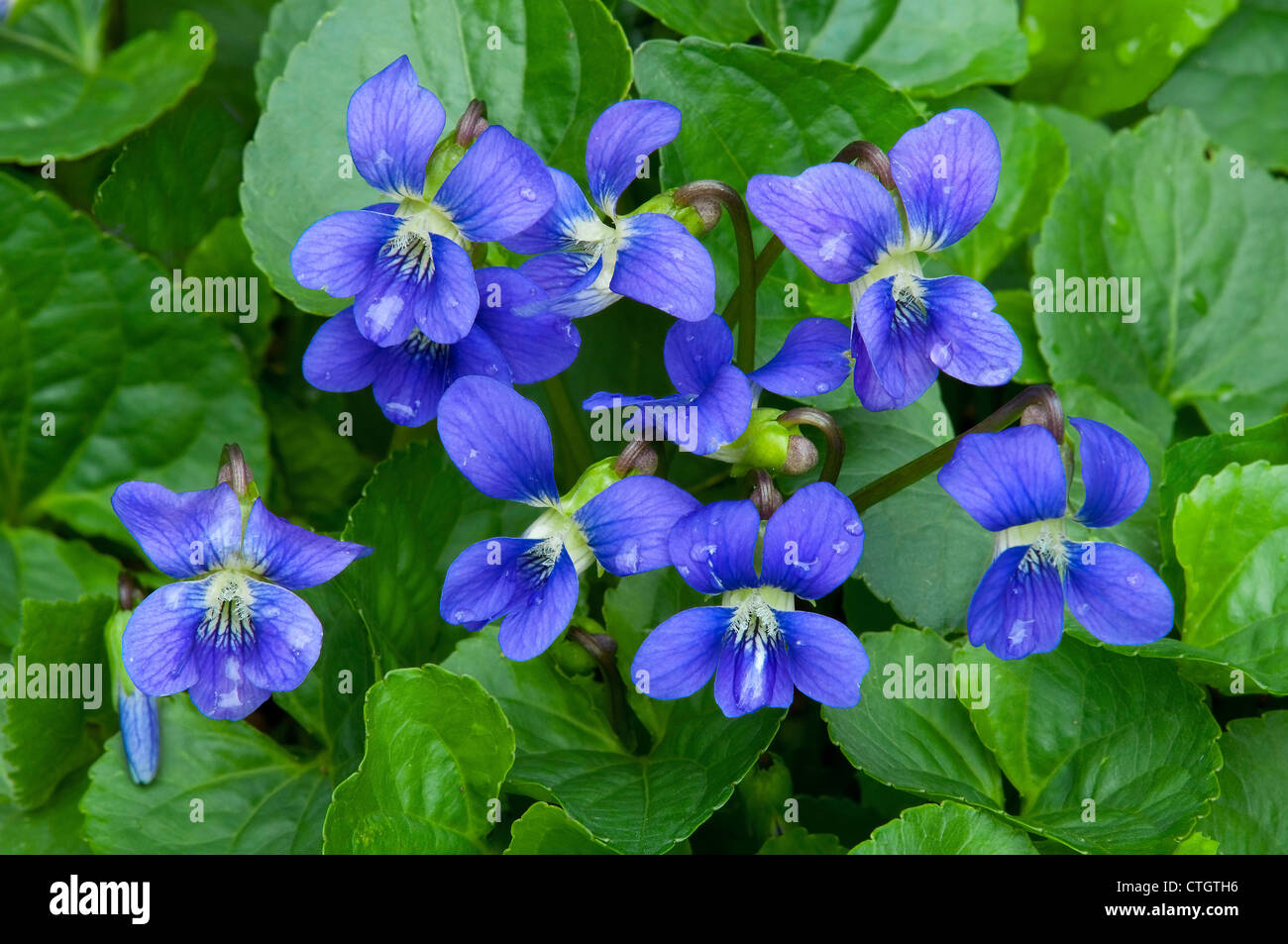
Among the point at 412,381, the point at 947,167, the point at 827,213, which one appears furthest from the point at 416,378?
the point at 947,167

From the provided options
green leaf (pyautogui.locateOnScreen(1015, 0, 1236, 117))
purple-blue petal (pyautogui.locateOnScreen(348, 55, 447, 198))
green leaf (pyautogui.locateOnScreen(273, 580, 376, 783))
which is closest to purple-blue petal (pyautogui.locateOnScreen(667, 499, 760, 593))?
purple-blue petal (pyautogui.locateOnScreen(348, 55, 447, 198))

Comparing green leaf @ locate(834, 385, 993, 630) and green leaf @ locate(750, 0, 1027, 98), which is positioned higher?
→ green leaf @ locate(750, 0, 1027, 98)

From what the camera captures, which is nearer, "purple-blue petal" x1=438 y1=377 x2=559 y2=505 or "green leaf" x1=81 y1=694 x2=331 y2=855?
"purple-blue petal" x1=438 y1=377 x2=559 y2=505

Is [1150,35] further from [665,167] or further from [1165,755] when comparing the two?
[1165,755]

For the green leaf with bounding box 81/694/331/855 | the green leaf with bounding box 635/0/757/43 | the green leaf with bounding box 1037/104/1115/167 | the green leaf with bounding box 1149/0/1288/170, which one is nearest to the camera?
the green leaf with bounding box 81/694/331/855

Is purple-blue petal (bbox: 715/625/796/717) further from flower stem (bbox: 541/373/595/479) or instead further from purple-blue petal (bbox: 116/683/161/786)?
purple-blue petal (bbox: 116/683/161/786)

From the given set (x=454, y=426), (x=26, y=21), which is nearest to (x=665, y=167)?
(x=454, y=426)

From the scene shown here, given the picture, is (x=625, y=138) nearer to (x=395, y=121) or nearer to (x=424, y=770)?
(x=395, y=121)

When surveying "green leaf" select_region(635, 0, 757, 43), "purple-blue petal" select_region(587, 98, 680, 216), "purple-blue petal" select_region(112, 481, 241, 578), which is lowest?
"purple-blue petal" select_region(112, 481, 241, 578)

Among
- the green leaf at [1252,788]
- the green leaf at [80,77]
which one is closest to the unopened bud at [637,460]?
the green leaf at [1252,788]
